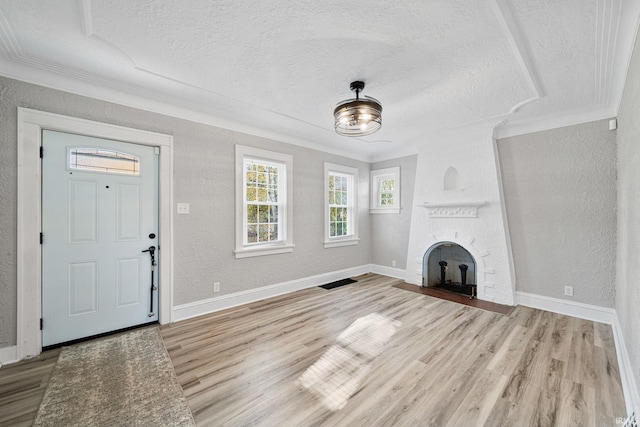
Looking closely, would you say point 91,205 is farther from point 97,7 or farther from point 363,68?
point 363,68

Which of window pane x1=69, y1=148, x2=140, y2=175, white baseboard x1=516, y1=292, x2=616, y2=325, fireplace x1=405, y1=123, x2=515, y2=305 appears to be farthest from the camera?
fireplace x1=405, y1=123, x2=515, y2=305

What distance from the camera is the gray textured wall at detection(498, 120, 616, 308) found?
123 inches

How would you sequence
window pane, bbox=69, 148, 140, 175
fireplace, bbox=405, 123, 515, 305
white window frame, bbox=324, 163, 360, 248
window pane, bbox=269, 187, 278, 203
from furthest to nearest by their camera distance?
white window frame, bbox=324, 163, 360, 248 → window pane, bbox=269, 187, 278, 203 → fireplace, bbox=405, 123, 515, 305 → window pane, bbox=69, 148, 140, 175

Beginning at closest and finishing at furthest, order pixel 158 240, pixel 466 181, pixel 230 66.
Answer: pixel 230 66
pixel 158 240
pixel 466 181

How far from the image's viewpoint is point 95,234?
266 cm

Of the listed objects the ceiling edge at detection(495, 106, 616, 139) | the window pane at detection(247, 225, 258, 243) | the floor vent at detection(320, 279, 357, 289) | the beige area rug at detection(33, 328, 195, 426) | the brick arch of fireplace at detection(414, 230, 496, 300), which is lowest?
the beige area rug at detection(33, 328, 195, 426)

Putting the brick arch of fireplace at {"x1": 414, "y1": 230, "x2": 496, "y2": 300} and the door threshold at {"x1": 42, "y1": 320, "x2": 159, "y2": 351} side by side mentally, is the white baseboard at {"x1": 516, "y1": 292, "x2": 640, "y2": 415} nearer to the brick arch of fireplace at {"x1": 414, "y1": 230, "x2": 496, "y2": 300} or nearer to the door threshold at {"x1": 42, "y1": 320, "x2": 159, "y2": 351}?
the brick arch of fireplace at {"x1": 414, "y1": 230, "x2": 496, "y2": 300}

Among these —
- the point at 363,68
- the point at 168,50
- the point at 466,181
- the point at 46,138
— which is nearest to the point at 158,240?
the point at 46,138

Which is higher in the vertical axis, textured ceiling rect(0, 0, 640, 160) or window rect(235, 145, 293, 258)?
textured ceiling rect(0, 0, 640, 160)

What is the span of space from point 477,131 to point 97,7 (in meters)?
4.52

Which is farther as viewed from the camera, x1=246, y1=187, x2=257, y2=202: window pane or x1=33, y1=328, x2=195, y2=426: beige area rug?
x1=246, y1=187, x2=257, y2=202: window pane

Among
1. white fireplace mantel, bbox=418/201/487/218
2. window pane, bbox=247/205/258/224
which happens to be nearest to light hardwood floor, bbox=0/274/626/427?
window pane, bbox=247/205/258/224

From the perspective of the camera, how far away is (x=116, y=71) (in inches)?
95.7

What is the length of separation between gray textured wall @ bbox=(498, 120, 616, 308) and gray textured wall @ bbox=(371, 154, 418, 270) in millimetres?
1556
